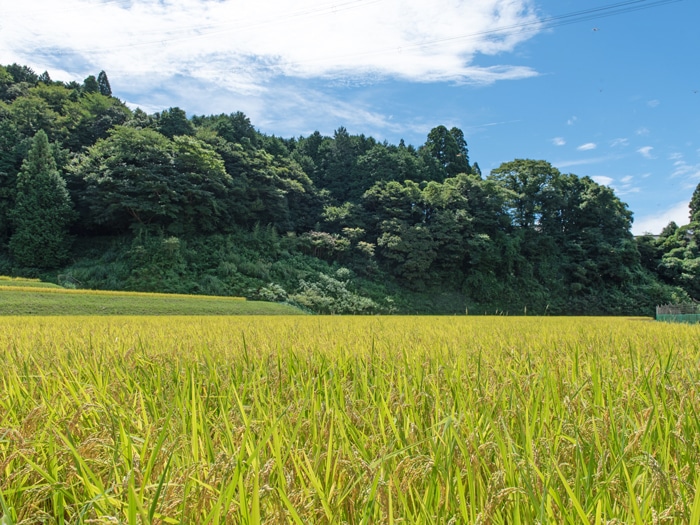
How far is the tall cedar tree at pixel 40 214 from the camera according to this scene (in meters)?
24.6

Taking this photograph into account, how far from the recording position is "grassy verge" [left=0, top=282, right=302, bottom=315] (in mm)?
12382

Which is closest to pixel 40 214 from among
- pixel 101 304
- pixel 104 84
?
pixel 101 304

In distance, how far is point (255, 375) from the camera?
2.07m

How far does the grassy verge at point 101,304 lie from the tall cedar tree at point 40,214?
823 cm

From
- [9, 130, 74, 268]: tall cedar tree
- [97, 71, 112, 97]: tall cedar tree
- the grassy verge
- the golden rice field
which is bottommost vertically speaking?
the grassy verge

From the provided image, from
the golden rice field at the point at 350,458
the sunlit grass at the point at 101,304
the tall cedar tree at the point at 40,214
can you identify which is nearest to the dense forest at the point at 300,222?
the tall cedar tree at the point at 40,214

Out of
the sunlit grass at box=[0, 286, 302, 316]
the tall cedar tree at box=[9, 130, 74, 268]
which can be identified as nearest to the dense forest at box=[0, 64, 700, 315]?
the tall cedar tree at box=[9, 130, 74, 268]

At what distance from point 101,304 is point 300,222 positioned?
70.6ft

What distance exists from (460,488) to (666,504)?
1.70 ft

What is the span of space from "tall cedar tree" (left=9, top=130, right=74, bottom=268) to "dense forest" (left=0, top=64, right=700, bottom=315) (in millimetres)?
84

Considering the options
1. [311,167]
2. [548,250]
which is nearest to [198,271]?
[311,167]

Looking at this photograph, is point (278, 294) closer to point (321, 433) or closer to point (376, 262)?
point (376, 262)

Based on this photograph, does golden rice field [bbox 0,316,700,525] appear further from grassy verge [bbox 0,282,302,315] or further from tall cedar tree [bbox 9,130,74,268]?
tall cedar tree [bbox 9,130,74,268]

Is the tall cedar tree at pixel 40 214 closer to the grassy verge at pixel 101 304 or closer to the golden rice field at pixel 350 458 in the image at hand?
the grassy verge at pixel 101 304
